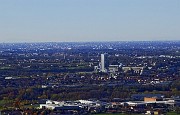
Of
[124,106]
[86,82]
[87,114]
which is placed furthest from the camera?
[86,82]

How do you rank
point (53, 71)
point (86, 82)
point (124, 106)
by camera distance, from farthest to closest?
point (53, 71) < point (86, 82) < point (124, 106)

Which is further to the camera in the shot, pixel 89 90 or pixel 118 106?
pixel 89 90

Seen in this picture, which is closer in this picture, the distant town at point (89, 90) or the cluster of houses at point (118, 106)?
the cluster of houses at point (118, 106)

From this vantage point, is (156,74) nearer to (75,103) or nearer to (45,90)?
(45,90)

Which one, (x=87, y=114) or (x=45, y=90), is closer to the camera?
(x=87, y=114)

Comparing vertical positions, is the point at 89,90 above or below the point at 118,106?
below

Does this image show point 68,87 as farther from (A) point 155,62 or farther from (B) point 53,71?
(A) point 155,62

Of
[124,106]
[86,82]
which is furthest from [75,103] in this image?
[86,82]

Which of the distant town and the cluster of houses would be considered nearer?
the cluster of houses
